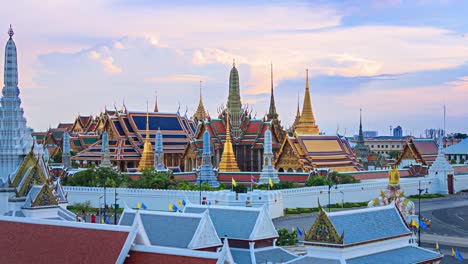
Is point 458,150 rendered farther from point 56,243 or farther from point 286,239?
point 56,243

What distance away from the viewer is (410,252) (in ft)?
75.2

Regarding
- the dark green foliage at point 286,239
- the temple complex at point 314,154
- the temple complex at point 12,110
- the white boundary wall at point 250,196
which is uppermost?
the temple complex at point 12,110

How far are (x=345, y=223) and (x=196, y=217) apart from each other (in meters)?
4.57

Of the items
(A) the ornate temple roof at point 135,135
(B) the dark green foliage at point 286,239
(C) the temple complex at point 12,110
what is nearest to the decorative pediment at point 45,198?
(C) the temple complex at point 12,110

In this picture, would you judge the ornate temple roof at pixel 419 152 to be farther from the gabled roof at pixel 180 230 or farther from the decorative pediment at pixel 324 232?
the decorative pediment at pixel 324 232

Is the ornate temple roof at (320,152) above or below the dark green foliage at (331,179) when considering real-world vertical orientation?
above

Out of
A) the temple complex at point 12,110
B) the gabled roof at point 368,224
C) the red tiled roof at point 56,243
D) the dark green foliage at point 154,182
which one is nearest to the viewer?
the red tiled roof at point 56,243

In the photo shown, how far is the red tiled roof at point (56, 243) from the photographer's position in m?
18.2

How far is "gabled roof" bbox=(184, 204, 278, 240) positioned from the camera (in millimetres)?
24953

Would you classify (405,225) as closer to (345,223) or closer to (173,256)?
(345,223)

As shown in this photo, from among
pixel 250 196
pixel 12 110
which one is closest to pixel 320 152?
pixel 250 196

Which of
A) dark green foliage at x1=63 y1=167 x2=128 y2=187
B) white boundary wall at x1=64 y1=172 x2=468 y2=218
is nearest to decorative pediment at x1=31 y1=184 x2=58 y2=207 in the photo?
white boundary wall at x1=64 y1=172 x2=468 y2=218

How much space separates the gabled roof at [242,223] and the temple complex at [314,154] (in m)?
34.0

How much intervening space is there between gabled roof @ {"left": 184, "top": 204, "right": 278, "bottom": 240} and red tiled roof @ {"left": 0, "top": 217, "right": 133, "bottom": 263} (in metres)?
6.16
